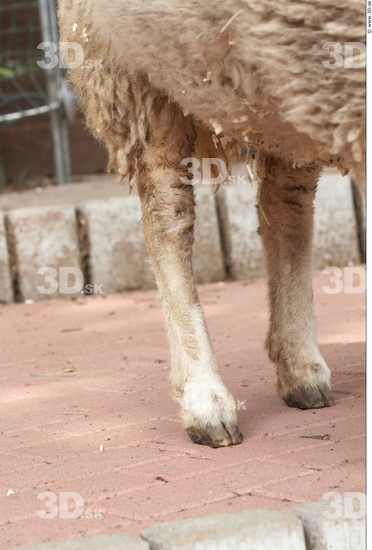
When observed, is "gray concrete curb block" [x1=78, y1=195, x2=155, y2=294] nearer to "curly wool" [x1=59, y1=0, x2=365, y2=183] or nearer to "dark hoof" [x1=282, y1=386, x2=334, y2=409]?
"curly wool" [x1=59, y1=0, x2=365, y2=183]

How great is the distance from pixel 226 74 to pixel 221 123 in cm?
18

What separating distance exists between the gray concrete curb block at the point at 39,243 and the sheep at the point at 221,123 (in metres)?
2.50

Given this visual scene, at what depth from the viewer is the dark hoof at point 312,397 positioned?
319cm

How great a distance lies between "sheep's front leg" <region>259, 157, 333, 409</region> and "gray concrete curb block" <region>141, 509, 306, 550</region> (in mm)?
1214

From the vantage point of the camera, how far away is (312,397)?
319 cm

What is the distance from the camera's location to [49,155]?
8461 mm

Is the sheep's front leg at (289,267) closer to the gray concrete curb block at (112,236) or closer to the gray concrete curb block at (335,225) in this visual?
the gray concrete curb block at (112,236)

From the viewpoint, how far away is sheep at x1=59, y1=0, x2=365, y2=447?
7.86ft

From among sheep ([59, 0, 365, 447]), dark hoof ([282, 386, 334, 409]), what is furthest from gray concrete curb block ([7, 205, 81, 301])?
dark hoof ([282, 386, 334, 409])

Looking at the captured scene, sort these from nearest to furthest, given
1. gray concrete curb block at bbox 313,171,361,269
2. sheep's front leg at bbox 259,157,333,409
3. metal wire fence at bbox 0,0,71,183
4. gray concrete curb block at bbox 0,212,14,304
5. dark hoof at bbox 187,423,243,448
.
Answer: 1. dark hoof at bbox 187,423,243,448
2. sheep's front leg at bbox 259,157,333,409
3. gray concrete curb block at bbox 0,212,14,304
4. gray concrete curb block at bbox 313,171,361,269
5. metal wire fence at bbox 0,0,71,183

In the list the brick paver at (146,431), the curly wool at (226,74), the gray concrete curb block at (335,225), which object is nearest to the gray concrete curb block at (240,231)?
the gray concrete curb block at (335,225)

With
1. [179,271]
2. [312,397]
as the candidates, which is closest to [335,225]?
[312,397]

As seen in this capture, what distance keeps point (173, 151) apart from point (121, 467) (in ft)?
3.22

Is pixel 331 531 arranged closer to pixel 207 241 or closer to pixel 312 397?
pixel 312 397
